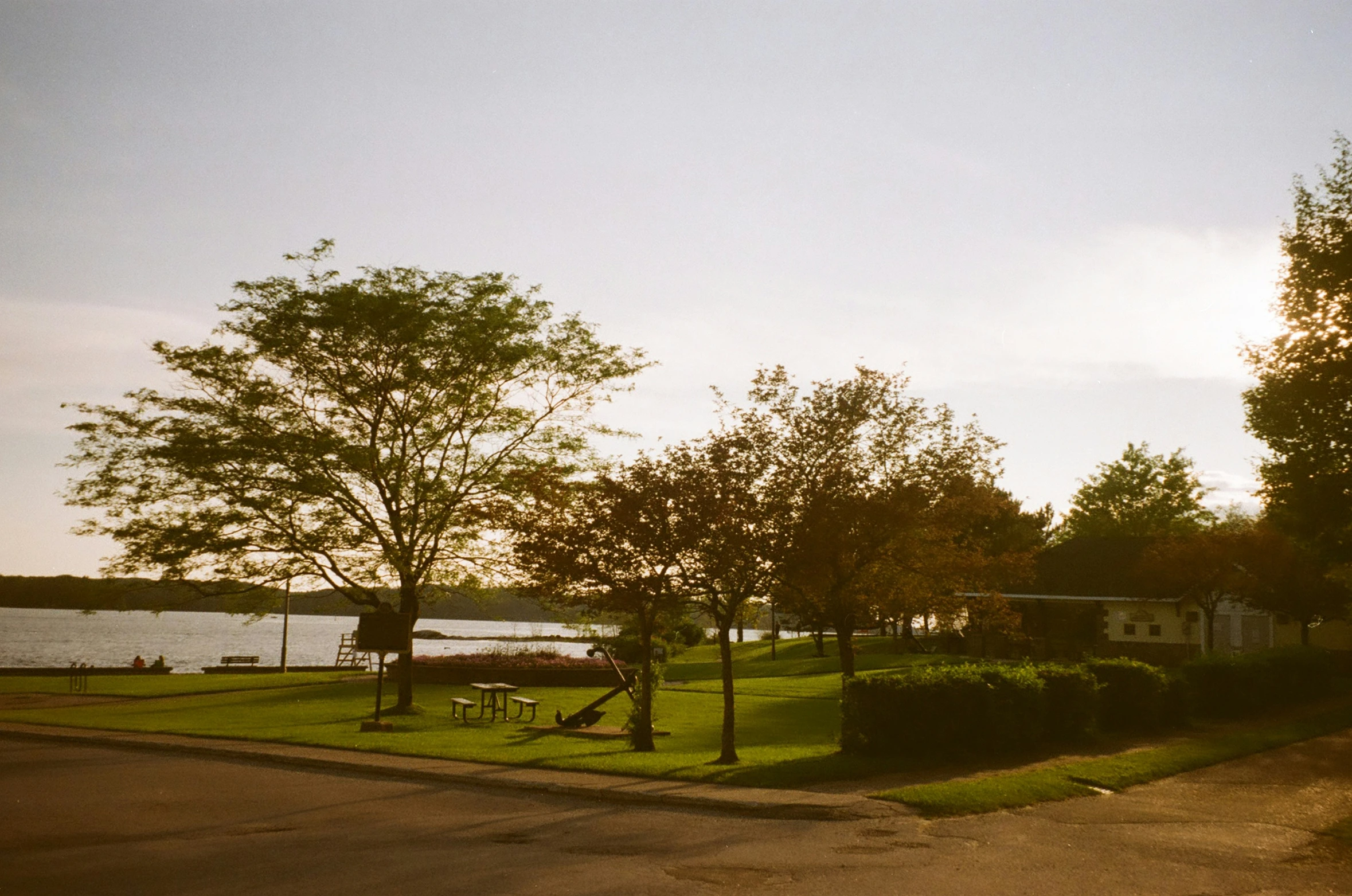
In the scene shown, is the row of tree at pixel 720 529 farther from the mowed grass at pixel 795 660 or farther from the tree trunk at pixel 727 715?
the mowed grass at pixel 795 660

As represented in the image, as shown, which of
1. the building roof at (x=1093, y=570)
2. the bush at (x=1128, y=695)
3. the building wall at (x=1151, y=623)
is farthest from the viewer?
the building roof at (x=1093, y=570)

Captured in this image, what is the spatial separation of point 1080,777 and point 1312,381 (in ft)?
74.5

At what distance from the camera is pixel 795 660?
53.4 meters

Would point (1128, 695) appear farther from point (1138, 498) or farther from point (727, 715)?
point (1138, 498)

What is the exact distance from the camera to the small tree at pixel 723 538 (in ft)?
56.1

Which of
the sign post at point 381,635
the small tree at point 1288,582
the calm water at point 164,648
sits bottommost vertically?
the calm water at point 164,648

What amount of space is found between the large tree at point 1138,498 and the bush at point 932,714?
7255 centimetres

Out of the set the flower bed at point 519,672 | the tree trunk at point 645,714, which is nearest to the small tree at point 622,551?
the tree trunk at point 645,714

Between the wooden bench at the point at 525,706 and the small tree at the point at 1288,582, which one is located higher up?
the small tree at the point at 1288,582

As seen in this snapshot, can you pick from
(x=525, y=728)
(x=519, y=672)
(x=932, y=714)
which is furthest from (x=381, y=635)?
(x=519, y=672)


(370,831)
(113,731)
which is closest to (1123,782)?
(370,831)

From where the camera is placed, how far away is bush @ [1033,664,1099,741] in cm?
1941

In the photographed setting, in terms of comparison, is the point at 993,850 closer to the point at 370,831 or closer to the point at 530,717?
the point at 370,831

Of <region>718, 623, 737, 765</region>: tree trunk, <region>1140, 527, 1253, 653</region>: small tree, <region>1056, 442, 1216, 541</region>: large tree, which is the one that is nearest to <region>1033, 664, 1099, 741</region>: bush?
<region>718, 623, 737, 765</region>: tree trunk
